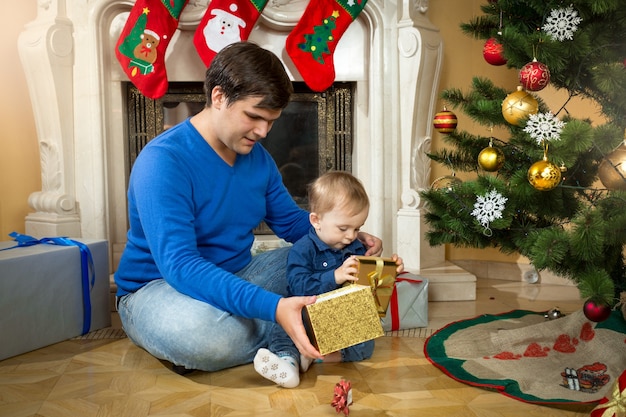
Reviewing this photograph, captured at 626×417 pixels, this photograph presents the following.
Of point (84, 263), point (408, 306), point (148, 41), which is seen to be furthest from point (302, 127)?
point (84, 263)

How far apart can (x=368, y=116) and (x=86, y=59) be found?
1.27 meters

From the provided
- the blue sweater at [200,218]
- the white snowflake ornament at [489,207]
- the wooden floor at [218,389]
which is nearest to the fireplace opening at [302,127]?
the blue sweater at [200,218]

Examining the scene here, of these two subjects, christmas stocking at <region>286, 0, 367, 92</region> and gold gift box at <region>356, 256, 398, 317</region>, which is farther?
christmas stocking at <region>286, 0, 367, 92</region>

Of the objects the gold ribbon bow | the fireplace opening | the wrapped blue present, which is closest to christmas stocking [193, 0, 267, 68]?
the fireplace opening

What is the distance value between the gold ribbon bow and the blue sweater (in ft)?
0.87

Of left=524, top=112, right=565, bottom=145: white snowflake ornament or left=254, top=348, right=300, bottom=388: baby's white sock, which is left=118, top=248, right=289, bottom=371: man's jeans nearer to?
left=254, top=348, right=300, bottom=388: baby's white sock

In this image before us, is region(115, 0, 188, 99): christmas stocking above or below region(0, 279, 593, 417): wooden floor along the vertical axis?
above

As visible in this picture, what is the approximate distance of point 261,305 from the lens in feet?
4.30

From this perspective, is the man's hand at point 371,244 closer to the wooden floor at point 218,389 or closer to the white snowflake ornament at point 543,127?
the wooden floor at point 218,389

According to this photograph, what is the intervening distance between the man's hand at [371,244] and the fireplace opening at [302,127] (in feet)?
4.02

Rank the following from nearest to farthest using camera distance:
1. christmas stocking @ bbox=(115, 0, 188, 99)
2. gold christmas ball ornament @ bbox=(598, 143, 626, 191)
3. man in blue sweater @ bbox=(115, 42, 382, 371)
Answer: man in blue sweater @ bbox=(115, 42, 382, 371)
gold christmas ball ornament @ bbox=(598, 143, 626, 191)
christmas stocking @ bbox=(115, 0, 188, 99)

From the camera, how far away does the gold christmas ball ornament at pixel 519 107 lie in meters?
1.60

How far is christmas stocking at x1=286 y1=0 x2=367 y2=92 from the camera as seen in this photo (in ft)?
8.74

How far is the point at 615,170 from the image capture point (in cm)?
160
